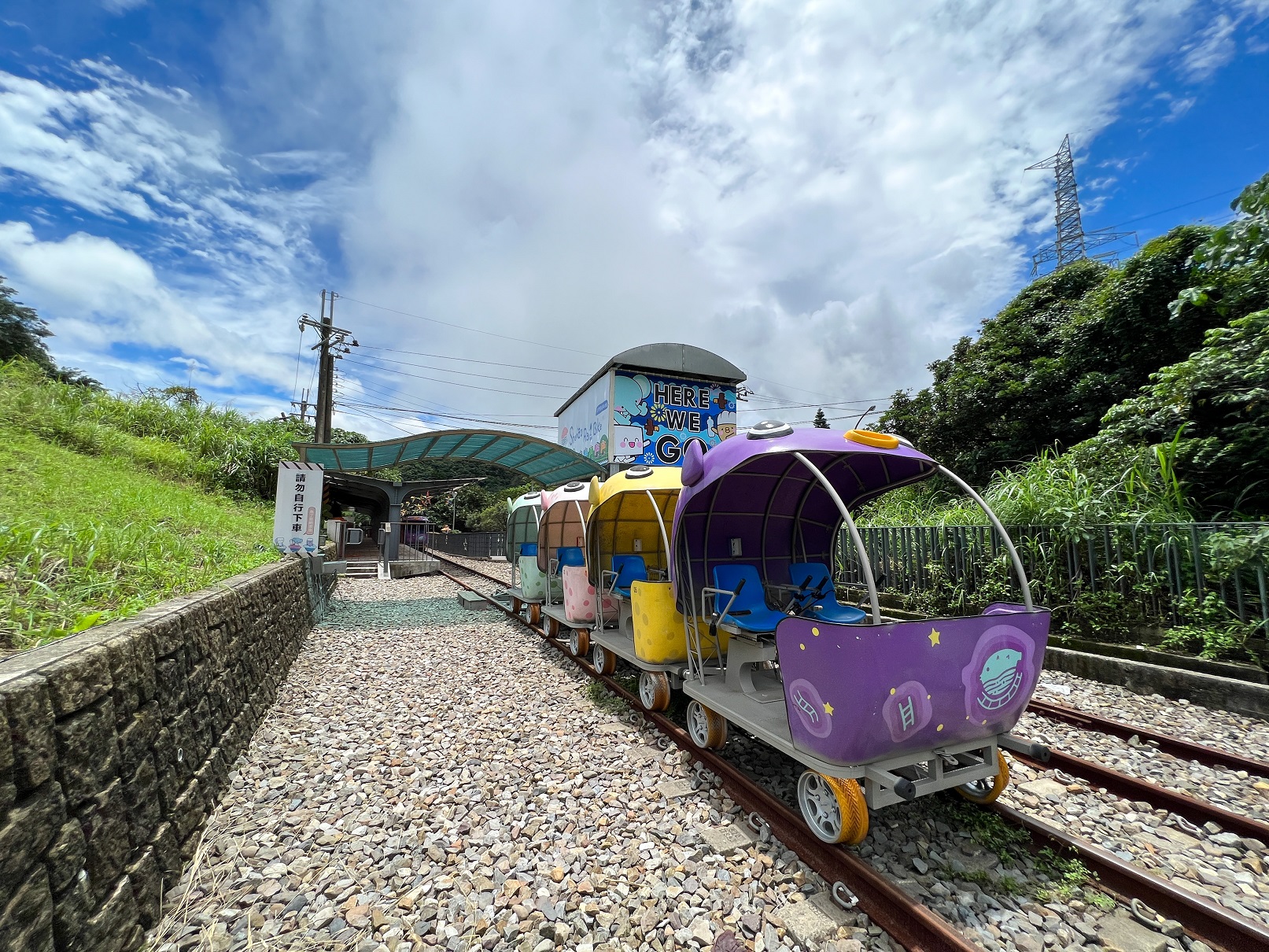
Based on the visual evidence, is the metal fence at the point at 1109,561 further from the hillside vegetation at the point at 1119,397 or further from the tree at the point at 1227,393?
the tree at the point at 1227,393

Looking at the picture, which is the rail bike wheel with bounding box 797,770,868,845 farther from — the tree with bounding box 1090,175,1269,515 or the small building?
the small building

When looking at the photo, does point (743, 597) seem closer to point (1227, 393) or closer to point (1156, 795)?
point (1156, 795)

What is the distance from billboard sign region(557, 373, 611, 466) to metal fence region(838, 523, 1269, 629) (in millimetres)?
13762

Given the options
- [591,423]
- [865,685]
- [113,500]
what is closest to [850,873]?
[865,685]

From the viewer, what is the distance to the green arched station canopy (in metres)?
16.2

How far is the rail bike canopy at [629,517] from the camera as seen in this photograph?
6.03 meters

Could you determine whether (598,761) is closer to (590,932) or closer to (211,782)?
(590,932)

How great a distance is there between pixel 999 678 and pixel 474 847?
11.2ft

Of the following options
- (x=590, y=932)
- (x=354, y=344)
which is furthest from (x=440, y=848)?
(x=354, y=344)

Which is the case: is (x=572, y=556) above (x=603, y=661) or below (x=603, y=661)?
above

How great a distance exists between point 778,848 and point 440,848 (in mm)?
2129

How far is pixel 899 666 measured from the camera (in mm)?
2932

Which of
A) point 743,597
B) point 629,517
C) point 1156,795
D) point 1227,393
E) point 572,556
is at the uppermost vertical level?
point 1227,393

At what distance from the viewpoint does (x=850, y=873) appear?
3.01m
